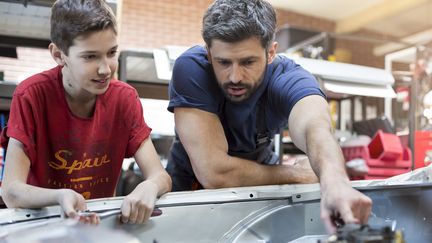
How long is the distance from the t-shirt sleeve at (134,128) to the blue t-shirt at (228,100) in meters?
0.10

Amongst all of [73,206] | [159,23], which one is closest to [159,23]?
[159,23]

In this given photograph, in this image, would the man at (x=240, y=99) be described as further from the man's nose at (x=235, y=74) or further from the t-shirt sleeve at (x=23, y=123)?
the t-shirt sleeve at (x=23, y=123)

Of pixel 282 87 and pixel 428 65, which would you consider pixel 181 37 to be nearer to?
pixel 428 65

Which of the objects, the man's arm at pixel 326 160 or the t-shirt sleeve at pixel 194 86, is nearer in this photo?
the man's arm at pixel 326 160

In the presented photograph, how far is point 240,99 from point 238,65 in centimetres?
11

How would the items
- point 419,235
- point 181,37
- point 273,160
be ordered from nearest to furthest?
point 419,235
point 273,160
point 181,37

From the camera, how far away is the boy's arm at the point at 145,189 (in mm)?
841

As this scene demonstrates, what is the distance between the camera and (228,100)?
4.08ft

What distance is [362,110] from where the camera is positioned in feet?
13.0

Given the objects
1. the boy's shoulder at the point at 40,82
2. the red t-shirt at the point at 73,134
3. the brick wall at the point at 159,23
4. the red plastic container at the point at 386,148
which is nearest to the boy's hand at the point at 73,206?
the red t-shirt at the point at 73,134

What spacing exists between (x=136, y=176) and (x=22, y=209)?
1634 mm

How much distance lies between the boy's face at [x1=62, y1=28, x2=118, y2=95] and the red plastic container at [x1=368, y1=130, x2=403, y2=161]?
203 cm

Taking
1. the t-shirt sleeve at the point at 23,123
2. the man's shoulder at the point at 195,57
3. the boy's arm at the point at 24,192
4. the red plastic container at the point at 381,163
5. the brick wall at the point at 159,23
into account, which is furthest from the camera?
the brick wall at the point at 159,23

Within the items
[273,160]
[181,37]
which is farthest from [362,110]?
[273,160]
